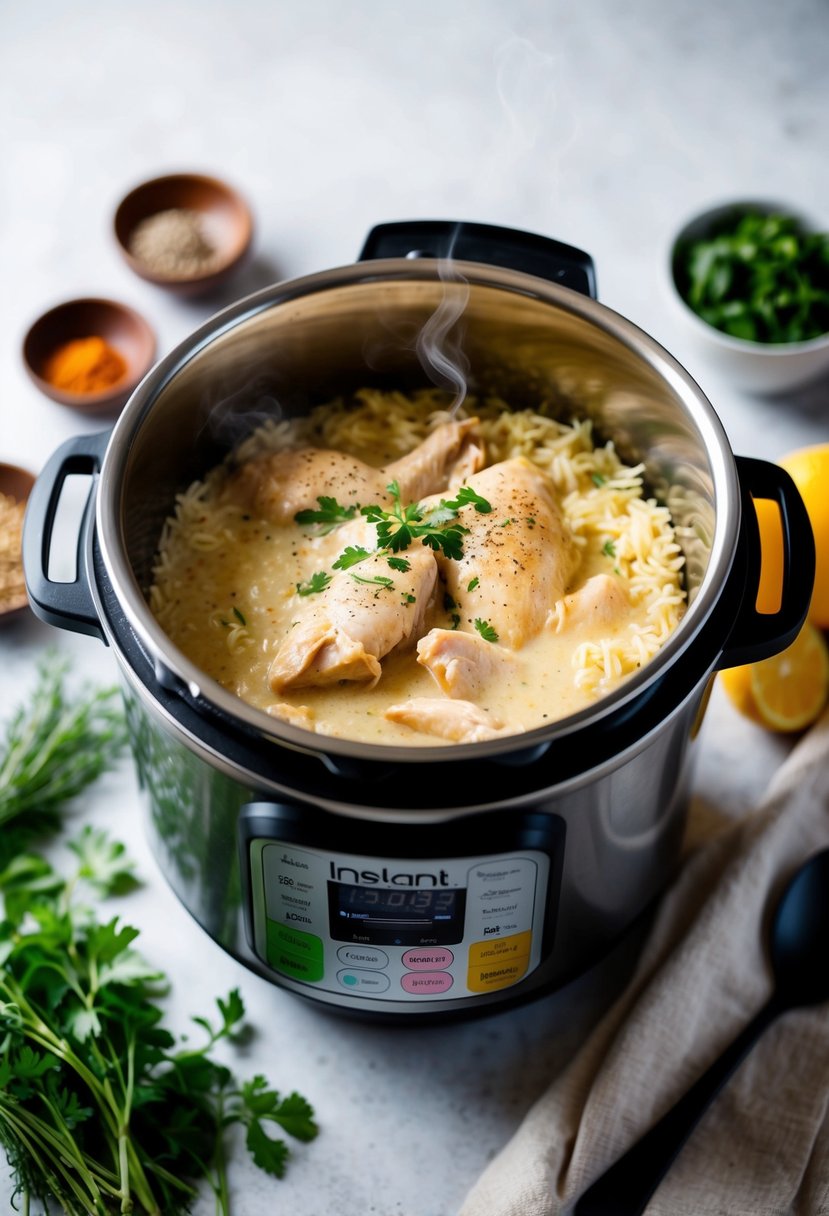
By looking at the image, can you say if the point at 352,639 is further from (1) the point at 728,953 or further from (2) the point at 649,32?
(2) the point at 649,32

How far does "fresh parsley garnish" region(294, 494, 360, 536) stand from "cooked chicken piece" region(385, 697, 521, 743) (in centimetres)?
47

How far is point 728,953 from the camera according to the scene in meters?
2.11

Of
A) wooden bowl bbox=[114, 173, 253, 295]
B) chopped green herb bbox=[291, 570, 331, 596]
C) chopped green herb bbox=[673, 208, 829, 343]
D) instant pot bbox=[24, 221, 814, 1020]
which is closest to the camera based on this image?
instant pot bbox=[24, 221, 814, 1020]

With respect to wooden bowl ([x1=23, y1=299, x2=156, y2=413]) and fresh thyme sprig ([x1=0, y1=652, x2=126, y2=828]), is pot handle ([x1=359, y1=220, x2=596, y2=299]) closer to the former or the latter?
wooden bowl ([x1=23, y1=299, x2=156, y2=413])

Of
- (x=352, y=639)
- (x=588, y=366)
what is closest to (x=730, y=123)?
(x=588, y=366)

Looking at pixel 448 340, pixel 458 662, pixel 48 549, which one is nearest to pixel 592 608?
pixel 458 662

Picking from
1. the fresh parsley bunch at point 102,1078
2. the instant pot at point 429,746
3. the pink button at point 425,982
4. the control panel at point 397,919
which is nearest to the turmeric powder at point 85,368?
the instant pot at point 429,746

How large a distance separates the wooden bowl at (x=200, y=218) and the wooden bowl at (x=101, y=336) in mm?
133

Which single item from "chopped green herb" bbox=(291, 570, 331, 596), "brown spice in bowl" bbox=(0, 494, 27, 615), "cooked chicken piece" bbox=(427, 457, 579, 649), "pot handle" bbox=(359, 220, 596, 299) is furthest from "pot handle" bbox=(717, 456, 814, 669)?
"brown spice in bowl" bbox=(0, 494, 27, 615)

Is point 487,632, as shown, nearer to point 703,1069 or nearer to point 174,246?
point 703,1069

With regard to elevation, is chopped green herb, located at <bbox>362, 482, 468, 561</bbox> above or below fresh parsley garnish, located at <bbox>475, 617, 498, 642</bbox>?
above

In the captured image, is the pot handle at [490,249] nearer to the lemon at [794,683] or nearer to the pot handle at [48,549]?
the pot handle at [48,549]

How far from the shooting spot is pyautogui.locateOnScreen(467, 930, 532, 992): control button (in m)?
1.78

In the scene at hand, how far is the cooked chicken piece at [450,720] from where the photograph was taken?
1827mm
